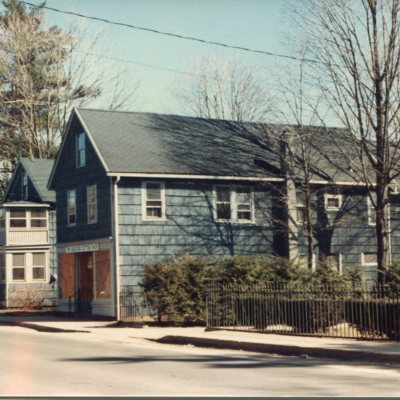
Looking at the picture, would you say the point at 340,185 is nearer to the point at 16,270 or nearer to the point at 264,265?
the point at 264,265

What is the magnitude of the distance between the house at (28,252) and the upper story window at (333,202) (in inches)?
627

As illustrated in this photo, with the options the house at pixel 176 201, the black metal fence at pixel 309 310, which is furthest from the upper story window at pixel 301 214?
the black metal fence at pixel 309 310

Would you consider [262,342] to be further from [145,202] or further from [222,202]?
[222,202]

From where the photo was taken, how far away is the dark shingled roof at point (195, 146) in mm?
35000

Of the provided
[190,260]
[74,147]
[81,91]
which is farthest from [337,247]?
[81,91]

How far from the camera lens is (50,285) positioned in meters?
46.3

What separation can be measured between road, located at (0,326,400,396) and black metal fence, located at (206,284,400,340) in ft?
12.9

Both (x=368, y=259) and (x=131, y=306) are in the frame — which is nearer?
(x=131, y=306)

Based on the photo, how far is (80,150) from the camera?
37.3 meters

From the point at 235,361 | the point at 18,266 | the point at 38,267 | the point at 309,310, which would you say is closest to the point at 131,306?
the point at 309,310

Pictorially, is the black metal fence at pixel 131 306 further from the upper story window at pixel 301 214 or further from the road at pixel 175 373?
the road at pixel 175 373

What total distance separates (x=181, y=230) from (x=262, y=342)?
14835mm

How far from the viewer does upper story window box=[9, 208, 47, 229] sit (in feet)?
153

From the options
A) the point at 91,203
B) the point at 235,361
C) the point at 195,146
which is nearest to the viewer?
the point at 235,361
